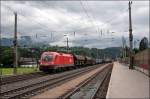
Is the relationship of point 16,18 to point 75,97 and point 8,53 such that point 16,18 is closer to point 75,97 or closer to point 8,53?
point 75,97

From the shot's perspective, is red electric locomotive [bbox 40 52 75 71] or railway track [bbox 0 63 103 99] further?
red electric locomotive [bbox 40 52 75 71]

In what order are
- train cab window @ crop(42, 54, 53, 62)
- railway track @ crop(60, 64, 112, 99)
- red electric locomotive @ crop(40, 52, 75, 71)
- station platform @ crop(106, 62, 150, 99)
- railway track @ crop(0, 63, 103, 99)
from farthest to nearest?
1. train cab window @ crop(42, 54, 53, 62)
2. red electric locomotive @ crop(40, 52, 75, 71)
3. railway track @ crop(0, 63, 103, 99)
4. railway track @ crop(60, 64, 112, 99)
5. station platform @ crop(106, 62, 150, 99)

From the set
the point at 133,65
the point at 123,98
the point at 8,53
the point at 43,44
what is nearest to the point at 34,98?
the point at 123,98

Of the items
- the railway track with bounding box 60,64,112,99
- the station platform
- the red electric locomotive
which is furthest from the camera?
the red electric locomotive

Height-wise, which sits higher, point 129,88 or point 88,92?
point 129,88

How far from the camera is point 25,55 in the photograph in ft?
437

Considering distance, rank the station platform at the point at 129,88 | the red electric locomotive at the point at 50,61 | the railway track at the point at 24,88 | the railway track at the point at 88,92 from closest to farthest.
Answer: the station platform at the point at 129,88
the railway track at the point at 88,92
the railway track at the point at 24,88
the red electric locomotive at the point at 50,61

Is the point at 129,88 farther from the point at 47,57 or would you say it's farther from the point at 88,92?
the point at 47,57

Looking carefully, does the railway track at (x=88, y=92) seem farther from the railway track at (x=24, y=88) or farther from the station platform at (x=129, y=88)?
the railway track at (x=24, y=88)

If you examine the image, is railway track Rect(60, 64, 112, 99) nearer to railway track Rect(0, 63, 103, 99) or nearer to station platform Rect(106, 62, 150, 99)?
station platform Rect(106, 62, 150, 99)

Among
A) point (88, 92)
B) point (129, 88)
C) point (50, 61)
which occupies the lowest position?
point (88, 92)

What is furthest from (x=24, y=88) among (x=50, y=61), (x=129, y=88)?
Answer: (x=50, y=61)

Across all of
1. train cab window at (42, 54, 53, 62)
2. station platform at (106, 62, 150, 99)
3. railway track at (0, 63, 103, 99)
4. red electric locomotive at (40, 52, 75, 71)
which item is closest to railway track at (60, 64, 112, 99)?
station platform at (106, 62, 150, 99)

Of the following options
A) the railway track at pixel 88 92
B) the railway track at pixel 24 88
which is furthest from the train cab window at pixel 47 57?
the railway track at pixel 88 92
